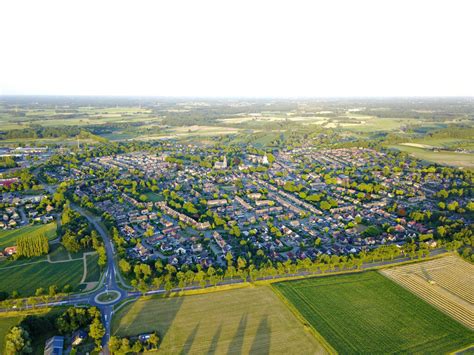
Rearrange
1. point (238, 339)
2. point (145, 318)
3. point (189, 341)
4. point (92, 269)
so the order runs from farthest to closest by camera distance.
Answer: point (92, 269) → point (145, 318) → point (238, 339) → point (189, 341)

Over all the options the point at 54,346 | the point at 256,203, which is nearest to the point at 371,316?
the point at 54,346

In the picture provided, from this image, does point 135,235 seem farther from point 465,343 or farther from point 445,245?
point 445,245

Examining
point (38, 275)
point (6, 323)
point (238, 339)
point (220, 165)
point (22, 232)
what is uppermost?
point (220, 165)

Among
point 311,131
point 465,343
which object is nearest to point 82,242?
point 465,343

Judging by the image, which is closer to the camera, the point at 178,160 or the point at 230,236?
the point at 230,236

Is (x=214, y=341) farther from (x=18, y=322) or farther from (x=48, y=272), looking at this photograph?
(x=48, y=272)

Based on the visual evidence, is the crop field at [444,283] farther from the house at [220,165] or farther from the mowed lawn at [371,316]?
the house at [220,165]

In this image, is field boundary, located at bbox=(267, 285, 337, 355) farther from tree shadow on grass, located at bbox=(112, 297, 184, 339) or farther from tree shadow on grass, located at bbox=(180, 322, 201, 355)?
tree shadow on grass, located at bbox=(112, 297, 184, 339)

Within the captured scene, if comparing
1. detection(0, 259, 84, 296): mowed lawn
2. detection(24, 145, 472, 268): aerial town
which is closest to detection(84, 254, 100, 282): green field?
detection(0, 259, 84, 296): mowed lawn
